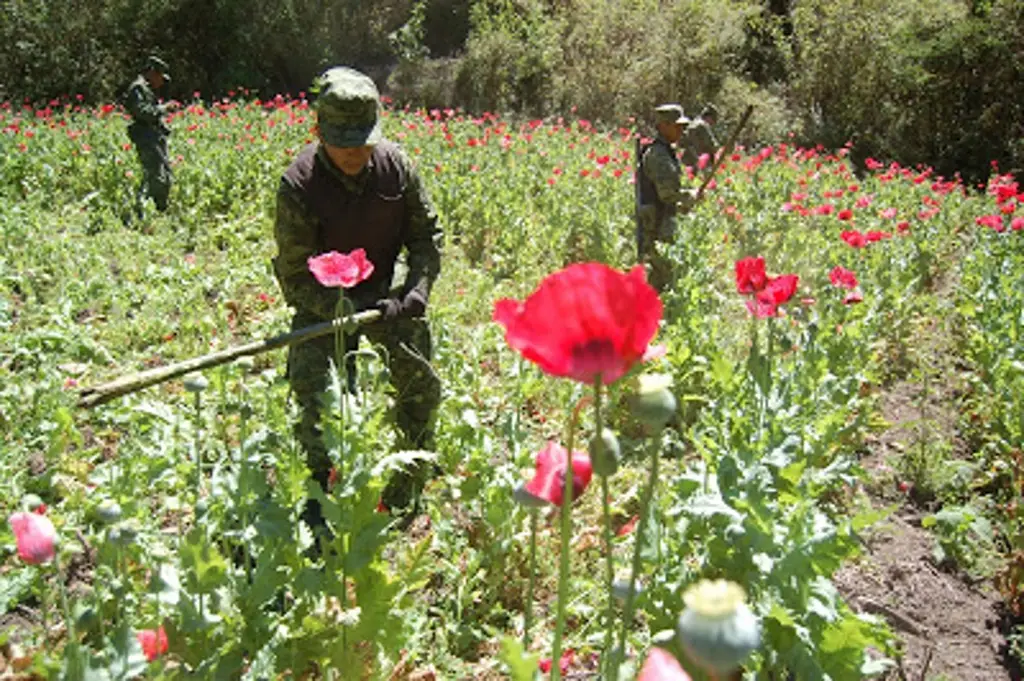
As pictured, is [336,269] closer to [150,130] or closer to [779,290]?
[779,290]

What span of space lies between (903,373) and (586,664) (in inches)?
145

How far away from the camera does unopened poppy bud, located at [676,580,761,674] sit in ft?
2.54

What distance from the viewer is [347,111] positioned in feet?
9.29

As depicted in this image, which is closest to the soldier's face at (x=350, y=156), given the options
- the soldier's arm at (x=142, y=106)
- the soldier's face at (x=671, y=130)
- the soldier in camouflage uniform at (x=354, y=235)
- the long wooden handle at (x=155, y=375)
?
the soldier in camouflage uniform at (x=354, y=235)

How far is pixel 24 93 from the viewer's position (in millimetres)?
20703

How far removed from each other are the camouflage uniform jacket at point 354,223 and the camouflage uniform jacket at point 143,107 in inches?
232

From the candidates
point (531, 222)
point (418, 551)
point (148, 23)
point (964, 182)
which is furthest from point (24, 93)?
point (418, 551)

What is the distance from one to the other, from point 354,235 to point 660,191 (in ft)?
10.0

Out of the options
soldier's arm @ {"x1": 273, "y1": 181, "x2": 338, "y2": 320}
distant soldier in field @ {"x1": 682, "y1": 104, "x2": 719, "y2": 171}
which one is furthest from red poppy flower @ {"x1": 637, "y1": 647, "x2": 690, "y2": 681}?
distant soldier in field @ {"x1": 682, "y1": 104, "x2": 719, "y2": 171}

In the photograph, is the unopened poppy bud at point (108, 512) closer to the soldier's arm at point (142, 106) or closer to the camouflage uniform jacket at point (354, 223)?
the camouflage uniform jacket at point (354, 223)

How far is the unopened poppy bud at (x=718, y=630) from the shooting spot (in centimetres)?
77

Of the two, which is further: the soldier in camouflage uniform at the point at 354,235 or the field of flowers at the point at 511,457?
the soldier in camouflage uniform at the point at 354,235

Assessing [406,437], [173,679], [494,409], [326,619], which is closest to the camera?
[173,679]

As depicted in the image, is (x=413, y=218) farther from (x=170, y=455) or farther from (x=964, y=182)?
(x=964, y=182)
